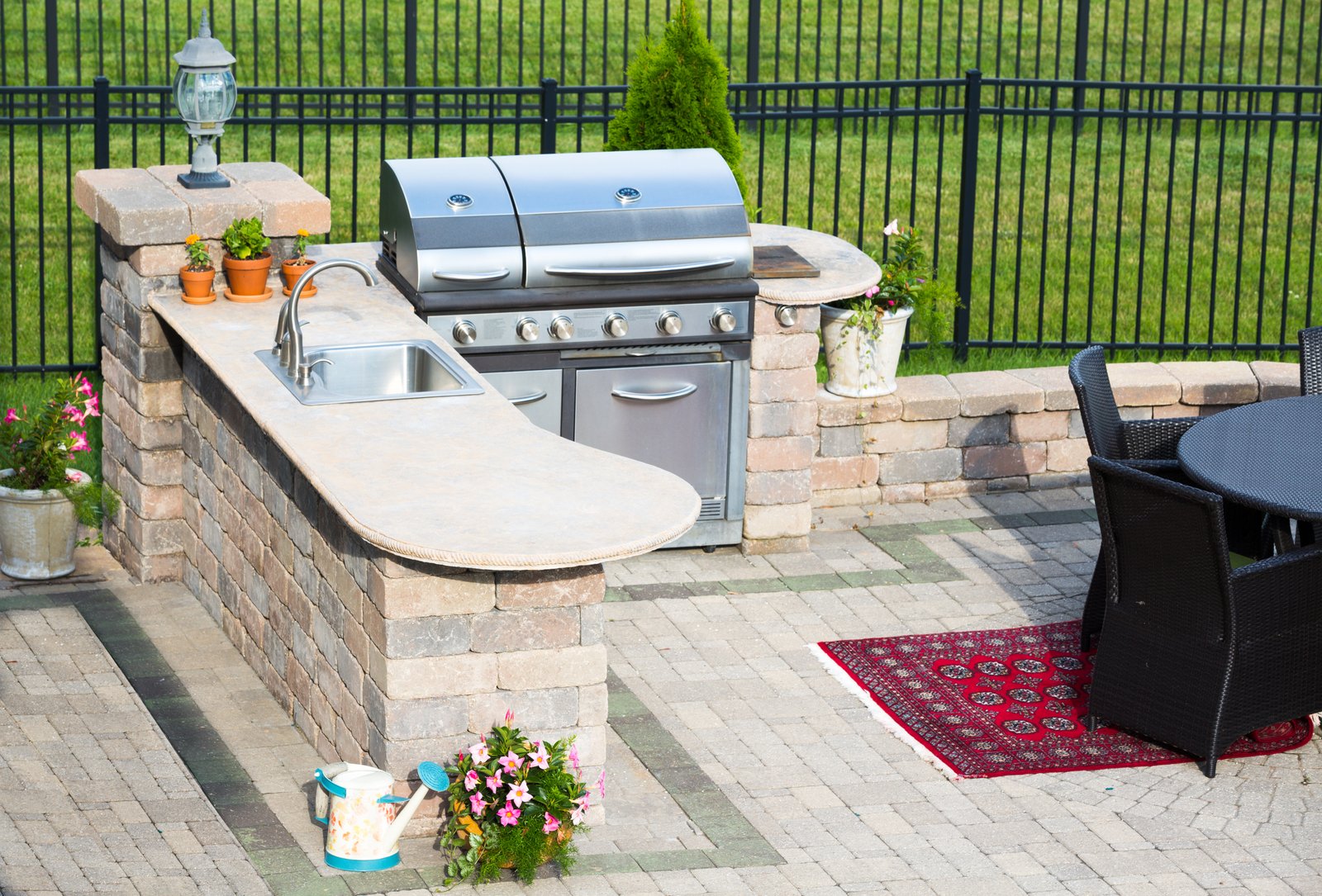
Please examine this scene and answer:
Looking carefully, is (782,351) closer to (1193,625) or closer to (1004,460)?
(1004,460)

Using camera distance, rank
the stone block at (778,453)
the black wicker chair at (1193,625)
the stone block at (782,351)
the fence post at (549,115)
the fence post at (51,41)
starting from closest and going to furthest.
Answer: the black wicker chair at (1193,625) < the stone block at (782,351) < the stone block at (778,453) < the fence post at (549,115) < the fence post at (51,41)

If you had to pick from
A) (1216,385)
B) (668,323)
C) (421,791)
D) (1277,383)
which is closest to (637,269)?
(668,323)

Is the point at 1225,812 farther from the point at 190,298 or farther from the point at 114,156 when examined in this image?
the point at 114,156

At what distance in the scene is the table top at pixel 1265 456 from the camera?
22.8ft

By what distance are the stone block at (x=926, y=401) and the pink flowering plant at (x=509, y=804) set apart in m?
3.82

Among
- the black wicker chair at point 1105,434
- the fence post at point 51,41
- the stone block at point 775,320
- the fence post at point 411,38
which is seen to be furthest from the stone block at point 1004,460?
the fence post at point 51,41

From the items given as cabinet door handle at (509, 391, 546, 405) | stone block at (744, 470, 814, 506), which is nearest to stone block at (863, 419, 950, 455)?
stone block at (744, 470, 814, 506)

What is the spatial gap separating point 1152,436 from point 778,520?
175 cm

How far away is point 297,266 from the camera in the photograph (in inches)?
314

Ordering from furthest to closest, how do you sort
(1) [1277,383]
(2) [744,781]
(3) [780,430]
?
(1) [1277,383] < (3) [780,430] < (2) [744,781]

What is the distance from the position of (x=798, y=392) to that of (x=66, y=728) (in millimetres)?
3427

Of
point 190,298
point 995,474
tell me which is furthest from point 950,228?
point 190,298

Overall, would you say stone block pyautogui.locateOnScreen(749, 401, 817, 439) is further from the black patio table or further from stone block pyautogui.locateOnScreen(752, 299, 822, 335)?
the black patio table

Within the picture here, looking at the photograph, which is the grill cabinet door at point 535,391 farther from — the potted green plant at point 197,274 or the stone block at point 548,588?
the stone block at point 548,588
